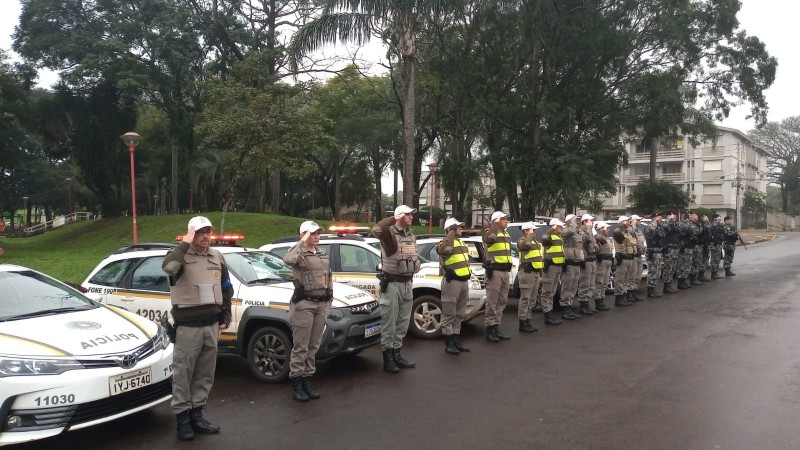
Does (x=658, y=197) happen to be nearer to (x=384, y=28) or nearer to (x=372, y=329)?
(x=384, y=28)

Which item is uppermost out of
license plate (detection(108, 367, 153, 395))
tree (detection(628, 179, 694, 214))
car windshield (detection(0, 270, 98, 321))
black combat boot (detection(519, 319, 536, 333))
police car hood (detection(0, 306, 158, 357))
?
tree (detection(628, 179, 694, 214))

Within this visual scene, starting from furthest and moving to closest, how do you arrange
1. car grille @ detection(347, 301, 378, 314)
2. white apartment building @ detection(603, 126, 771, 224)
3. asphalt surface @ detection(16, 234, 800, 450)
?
white apartment building @ detection(603, 126, 771, 224), car grille @ detection(347, 301, 378, 314), asphalt surface @ detection(16, 234, 800, 450)

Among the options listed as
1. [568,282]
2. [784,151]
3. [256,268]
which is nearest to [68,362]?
[256,268]

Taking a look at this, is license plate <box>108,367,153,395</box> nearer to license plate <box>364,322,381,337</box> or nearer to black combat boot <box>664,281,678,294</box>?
license plate <box>364,322,381,337</box>

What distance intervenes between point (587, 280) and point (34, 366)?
9.40m

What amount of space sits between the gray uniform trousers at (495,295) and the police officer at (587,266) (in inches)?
117

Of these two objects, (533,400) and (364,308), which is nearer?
(533,400)

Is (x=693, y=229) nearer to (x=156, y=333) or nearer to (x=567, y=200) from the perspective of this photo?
(x=567, y=200)

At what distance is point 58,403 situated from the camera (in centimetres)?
438

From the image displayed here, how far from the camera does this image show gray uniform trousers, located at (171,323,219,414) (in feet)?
16.4

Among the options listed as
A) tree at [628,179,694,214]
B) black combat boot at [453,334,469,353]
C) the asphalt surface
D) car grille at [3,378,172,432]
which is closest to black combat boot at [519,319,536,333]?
the asphalt surface

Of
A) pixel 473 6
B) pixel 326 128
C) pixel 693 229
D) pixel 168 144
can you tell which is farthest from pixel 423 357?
pixel 168 144

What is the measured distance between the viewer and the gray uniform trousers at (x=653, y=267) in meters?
14.0

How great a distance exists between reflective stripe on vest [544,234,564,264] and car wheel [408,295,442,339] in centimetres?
235
